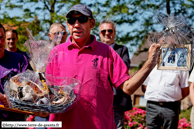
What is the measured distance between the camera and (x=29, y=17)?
1247cm

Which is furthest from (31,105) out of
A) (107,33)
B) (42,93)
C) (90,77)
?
(107,33)

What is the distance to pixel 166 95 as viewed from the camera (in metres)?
4.76

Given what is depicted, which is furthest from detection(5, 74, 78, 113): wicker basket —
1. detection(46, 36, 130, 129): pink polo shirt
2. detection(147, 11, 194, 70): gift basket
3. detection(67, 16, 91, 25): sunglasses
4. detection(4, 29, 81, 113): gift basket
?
detection(147, 11, 194, 70): gift basket

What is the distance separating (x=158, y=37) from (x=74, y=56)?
3.49 ft

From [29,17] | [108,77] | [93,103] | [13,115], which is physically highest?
[29,17]

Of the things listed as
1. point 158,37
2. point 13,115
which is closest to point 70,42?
point 158,37

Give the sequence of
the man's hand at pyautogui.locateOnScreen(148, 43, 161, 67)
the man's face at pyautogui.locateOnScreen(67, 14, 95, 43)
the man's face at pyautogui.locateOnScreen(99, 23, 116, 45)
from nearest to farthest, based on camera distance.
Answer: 1. the man's hand at pyautogui.locateOnScreen(148, 43, 161, 67)
2. the man's face at pyautogui.locateOnScreen(67, 14, 95, 43)
3. the man's face at pyautogui.locateOnScreen(99, 23, 116, 45)

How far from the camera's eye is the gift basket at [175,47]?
277 centimetres

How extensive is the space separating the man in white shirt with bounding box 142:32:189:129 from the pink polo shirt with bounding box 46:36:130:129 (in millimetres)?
2396

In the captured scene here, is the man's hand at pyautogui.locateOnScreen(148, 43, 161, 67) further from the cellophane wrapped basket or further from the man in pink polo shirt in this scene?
the cellophane wrapped basket

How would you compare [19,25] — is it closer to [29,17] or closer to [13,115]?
[29,17]

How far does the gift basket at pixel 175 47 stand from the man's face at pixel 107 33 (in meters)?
1.76

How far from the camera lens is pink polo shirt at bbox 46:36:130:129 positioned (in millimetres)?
2510

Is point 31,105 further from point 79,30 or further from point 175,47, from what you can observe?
point 175,47
